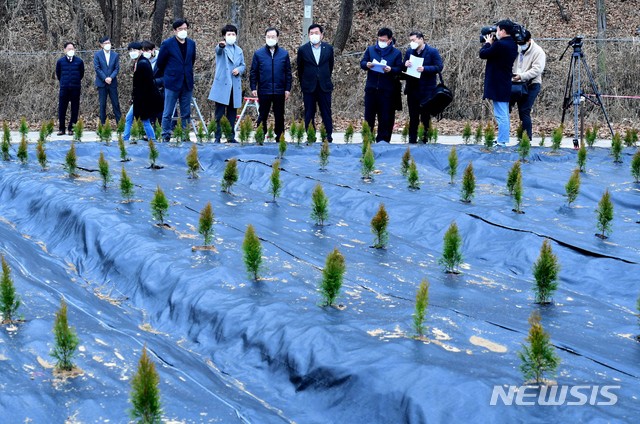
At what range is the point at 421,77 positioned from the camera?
464 inches

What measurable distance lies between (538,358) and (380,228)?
2.58m

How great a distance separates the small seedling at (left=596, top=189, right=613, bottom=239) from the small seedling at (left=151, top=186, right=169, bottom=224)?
10.3 feet

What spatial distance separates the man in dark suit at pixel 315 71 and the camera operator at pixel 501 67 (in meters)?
2.52

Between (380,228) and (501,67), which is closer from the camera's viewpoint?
(380,228)

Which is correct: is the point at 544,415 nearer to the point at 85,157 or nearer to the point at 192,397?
the point at 192,397

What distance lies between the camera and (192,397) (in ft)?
11.6

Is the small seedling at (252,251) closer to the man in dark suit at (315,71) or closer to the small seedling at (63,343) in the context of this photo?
the small seedling at (63,343)

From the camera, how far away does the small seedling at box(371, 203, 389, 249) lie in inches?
232

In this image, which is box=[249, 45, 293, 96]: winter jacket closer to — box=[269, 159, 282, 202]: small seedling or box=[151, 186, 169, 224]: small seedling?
box=[269, 159, 282, 202]: small seedling

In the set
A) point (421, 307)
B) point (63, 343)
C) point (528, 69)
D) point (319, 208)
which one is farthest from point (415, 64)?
point (63, 343)

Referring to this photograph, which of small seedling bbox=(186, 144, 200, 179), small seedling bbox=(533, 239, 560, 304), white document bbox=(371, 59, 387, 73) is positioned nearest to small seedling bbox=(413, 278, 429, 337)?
small seedling bbox=(533, 239, 560, 304)

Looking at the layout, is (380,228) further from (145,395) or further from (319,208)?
(145,395)

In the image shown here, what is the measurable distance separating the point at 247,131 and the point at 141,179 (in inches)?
115

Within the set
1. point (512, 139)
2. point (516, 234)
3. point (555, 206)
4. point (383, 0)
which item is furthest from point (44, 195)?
point (383, 0)
